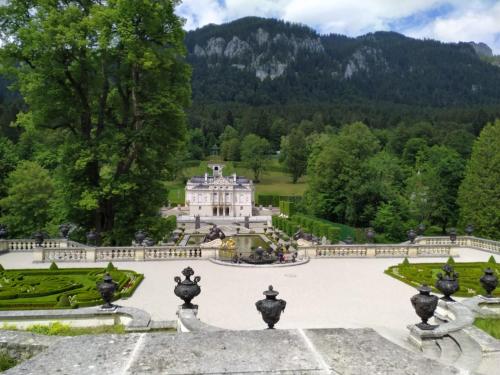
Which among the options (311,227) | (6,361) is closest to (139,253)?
(6,361)

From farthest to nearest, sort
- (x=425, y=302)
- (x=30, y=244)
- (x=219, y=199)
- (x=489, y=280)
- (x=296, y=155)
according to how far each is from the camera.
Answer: (x=296, y=155)
(x=219, y=199)
(x=30, y=244)
(x=489, y=280)
(x=425, y=302)

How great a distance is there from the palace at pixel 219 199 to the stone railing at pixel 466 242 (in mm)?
55055

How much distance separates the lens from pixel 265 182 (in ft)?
353

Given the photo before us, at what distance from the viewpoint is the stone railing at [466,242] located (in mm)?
24984

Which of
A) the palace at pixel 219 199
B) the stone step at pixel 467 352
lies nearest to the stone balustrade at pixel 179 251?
the stone step at pixel 467 352

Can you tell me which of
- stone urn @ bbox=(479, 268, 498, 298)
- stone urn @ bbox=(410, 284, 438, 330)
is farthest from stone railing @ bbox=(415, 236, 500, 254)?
stone urn @ bbox=(410, 284, 438, 330)

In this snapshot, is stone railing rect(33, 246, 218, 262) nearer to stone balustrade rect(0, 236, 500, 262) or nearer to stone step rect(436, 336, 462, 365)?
stone balustrade rect(0, 236, 500, 262)

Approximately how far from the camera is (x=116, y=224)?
968 inches

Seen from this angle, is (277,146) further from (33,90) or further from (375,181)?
(33,90)

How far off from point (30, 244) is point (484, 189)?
114 feet

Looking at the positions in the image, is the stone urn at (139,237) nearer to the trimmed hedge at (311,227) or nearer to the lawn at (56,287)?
the lawn at (56,287)

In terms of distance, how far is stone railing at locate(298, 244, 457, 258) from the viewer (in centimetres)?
2302

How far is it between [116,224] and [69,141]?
513 centimetres

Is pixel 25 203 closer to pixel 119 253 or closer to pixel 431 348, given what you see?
pixel 119 253
